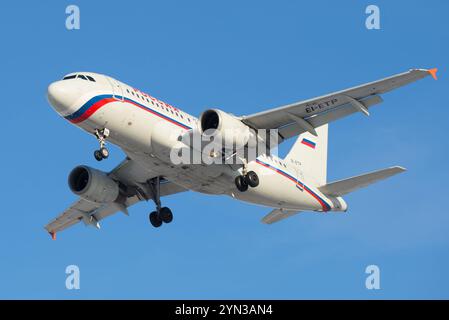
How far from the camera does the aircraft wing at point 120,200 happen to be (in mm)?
44875

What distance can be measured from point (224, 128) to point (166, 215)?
291 inches

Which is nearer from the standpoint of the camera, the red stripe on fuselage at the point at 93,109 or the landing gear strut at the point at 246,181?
the red stripe on fuselage at the point at 93,109

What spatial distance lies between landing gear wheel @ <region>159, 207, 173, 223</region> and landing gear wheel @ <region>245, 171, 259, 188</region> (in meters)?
5.26

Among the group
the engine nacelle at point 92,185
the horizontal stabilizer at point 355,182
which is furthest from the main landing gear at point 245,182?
the engine nacelle at point 92,185

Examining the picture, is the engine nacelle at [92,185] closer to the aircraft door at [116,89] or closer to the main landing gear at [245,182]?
the aircraft door at [116,89]

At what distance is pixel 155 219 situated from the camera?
45344mm

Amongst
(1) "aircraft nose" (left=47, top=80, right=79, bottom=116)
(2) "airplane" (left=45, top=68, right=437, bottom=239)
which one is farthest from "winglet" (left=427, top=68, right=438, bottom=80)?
(1) "aircraft nose" (left=47, top=80, right=79, bottom=116)

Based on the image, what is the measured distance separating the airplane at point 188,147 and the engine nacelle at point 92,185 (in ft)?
0.16

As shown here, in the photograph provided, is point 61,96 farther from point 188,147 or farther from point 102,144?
point 188,147

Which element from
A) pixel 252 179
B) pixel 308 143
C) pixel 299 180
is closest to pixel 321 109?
pixel 252 179

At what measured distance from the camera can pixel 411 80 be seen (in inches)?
1478

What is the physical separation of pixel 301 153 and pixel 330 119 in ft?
27.4

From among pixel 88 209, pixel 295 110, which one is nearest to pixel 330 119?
pixel 295 110

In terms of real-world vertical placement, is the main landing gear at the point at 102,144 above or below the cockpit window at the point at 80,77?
below
